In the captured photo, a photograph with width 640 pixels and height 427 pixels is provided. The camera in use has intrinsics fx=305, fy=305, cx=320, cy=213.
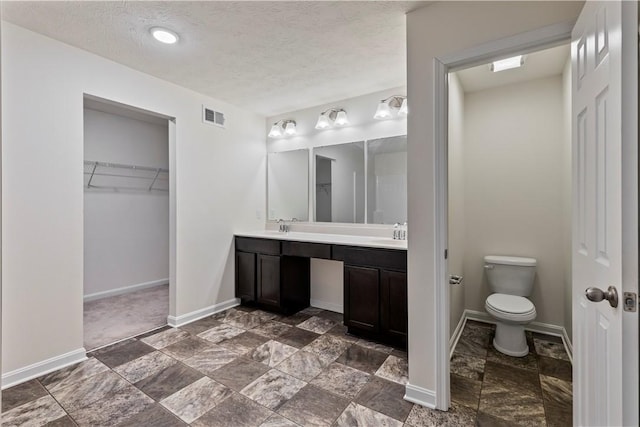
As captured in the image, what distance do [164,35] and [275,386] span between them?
8.16 feet

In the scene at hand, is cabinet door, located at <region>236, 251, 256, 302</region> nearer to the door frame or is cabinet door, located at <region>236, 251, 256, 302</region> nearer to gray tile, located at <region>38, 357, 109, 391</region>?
gray tile, located at <region>38, 357, 109, 391</region>

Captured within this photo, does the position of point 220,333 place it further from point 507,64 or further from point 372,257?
point 507,64

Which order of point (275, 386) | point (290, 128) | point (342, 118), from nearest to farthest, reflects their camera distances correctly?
point (275, 386) < point (342, 118) < point (290, 128)

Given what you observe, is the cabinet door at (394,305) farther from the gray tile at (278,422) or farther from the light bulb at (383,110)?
the light bulb at (383,110)

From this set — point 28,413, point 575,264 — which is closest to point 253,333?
point 28,413

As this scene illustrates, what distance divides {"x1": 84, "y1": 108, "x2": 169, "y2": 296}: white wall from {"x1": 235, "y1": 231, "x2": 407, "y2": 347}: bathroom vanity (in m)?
1.73

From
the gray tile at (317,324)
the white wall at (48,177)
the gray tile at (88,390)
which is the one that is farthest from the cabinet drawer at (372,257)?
the gray tile at (88,390)

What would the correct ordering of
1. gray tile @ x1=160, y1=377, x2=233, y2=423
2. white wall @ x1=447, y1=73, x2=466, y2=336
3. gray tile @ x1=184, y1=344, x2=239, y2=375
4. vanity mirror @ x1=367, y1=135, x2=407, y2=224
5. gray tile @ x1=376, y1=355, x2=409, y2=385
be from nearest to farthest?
gray tile @ x1=160, y1=377, x2=233, y2=423 → gray tile @ x1=376, y1=355, x2=409, y2=385 → gray tile @ x1=184, y1=344, x2=239, y2=375 → white wall @ x1=447, y1=73, x2=466, y2=336 → vanity mirror @ x1=367, y1=135, x2=407, y2=224

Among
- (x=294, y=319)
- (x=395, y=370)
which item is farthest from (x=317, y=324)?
(x=395, y=370)

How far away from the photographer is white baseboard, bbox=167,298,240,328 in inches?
118

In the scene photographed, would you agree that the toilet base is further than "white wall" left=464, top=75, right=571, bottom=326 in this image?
No

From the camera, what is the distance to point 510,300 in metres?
2.53

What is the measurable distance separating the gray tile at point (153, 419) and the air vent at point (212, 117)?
258cm

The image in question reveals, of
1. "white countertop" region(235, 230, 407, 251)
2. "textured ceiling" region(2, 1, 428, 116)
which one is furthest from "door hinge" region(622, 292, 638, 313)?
"textured ceiling" region(2, 1, 428, 116)
